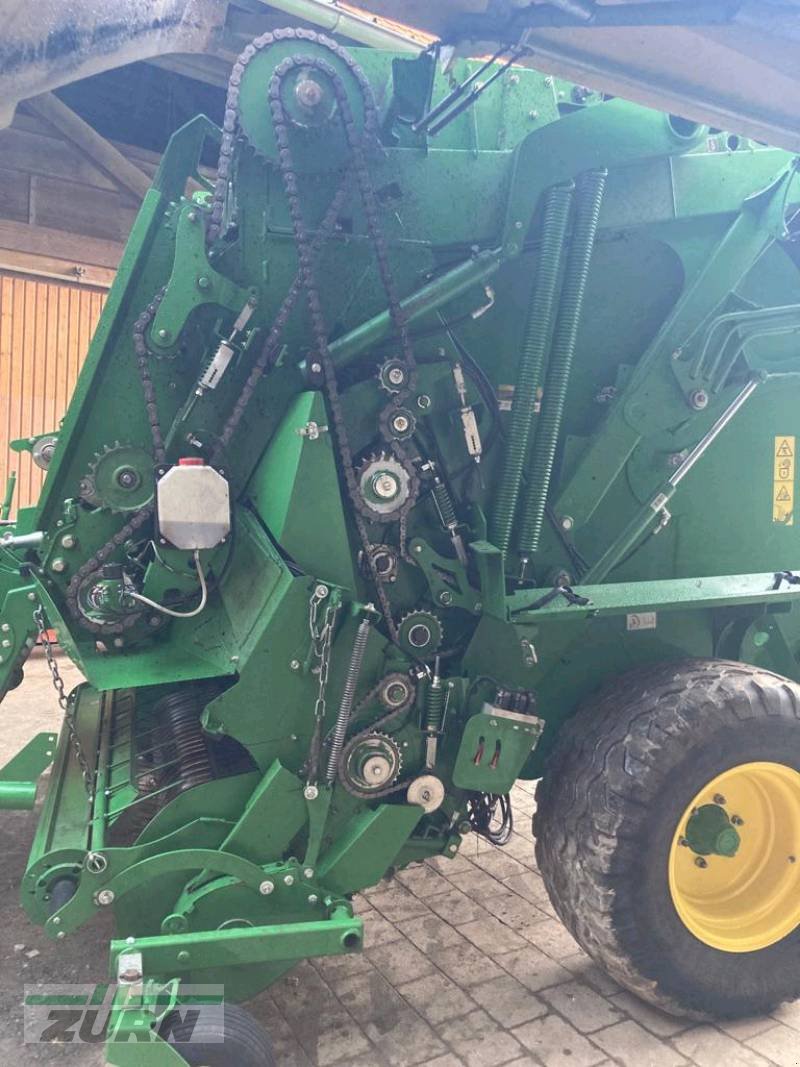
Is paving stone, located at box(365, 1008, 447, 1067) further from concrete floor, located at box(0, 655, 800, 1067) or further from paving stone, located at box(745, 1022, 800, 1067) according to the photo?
paving stone, located at box(745, 1022, 800, 1067)

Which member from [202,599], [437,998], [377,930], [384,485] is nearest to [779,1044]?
[437,998]

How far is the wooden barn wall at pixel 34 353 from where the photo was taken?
8070mm

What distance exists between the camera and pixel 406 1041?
2789 millimetres

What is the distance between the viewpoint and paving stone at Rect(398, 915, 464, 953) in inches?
132

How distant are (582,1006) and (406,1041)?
0.67 meters

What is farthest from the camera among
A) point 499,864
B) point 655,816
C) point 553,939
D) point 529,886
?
point 499,864

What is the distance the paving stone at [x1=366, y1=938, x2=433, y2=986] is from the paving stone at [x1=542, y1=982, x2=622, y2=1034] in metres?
0.48

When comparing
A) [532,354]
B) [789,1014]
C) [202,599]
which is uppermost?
[532,354]

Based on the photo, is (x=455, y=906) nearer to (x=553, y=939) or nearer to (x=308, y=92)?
(x=553, y=939)

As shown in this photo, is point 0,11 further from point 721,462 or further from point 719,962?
point 719,962

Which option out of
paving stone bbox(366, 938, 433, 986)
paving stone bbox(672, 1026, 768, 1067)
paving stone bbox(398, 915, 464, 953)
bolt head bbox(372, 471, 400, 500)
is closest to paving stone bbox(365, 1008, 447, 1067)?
paving stone bbox(366, 938, 433, 986)

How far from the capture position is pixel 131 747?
11.1 ft

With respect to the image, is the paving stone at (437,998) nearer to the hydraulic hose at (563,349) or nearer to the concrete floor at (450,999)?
the concrete floor at (450,999)

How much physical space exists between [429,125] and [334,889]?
2.70 meters
